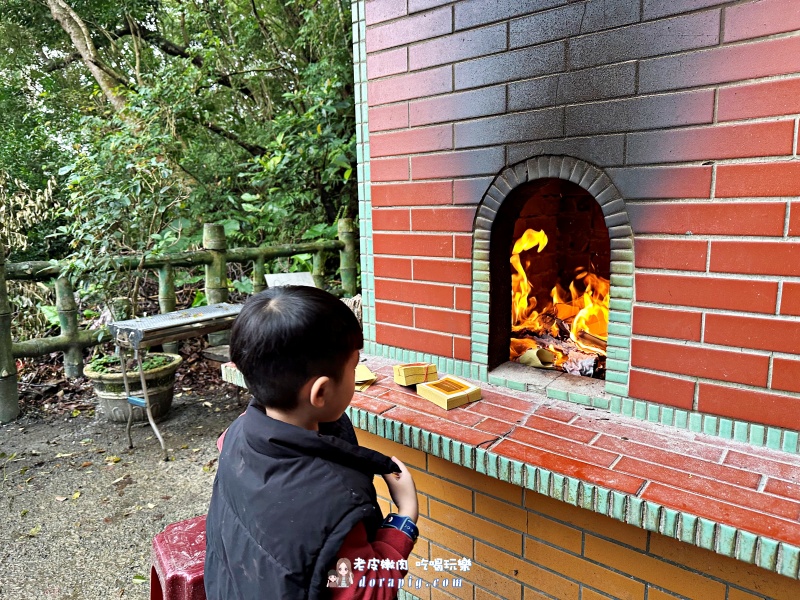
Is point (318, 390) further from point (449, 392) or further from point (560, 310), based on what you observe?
point (560, 310)

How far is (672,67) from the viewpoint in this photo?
68.7 inches

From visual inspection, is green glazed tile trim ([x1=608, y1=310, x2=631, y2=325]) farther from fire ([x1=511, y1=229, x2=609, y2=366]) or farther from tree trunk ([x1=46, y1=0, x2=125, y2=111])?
tree trunk ([x1=46, y1=0, x2=125, y2=111])

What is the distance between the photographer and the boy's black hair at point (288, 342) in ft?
3.84

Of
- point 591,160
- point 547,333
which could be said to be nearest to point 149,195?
point 547,333

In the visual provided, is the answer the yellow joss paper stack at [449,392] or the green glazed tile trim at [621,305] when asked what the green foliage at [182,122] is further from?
the green glazed tile trim at [621,305]

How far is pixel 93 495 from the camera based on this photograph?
10.5 feet

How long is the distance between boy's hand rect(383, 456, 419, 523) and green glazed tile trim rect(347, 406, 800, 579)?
0.45m

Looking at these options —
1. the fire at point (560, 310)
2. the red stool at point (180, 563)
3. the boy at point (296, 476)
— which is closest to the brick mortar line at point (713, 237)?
the fire at point (560, 310)

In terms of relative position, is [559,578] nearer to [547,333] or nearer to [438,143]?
[547,333]

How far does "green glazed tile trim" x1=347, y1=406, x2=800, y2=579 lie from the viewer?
1.28m

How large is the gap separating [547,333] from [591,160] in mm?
1035

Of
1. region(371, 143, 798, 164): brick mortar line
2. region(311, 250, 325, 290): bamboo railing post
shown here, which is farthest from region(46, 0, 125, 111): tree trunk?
region(371, 143, 798, 164): brick mortar line

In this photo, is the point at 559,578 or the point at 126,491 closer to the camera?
the point at 559,578

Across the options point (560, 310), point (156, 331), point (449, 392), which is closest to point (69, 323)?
point (156, 331)
